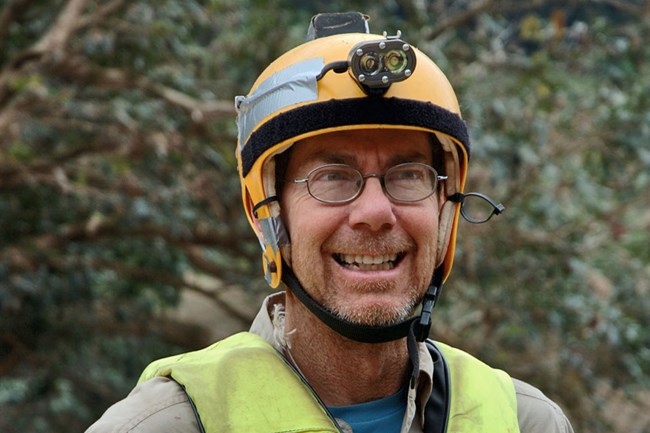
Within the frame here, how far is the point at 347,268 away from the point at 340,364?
0.23 metres

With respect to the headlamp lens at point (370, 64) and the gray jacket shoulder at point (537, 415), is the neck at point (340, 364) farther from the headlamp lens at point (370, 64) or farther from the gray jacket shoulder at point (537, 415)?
the headlamp lens at point (370, 64)

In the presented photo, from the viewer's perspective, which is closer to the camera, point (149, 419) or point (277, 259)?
point (149, 419)

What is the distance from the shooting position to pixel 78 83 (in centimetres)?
593

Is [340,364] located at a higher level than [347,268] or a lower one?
lower

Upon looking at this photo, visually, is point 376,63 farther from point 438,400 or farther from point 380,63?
point 438,400

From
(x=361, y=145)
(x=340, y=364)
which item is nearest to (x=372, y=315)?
(x=340, y=364)

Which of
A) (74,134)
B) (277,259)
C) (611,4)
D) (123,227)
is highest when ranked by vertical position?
(277,259)

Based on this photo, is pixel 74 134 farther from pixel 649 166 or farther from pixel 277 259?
pixel 277 259

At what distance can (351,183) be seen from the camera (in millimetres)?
2311

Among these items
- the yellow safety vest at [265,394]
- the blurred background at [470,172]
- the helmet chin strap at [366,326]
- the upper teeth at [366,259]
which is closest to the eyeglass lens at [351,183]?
the upper teeth at [366,259]

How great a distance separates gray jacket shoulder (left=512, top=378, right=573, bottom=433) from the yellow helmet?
0.37 metres

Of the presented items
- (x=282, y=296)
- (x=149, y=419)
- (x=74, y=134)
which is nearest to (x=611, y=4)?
(x=74, y=134)

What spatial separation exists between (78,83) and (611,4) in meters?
3.22

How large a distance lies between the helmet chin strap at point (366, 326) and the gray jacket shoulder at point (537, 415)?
323 millimetres
